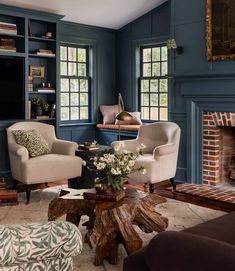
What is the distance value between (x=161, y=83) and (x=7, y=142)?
9.38ft

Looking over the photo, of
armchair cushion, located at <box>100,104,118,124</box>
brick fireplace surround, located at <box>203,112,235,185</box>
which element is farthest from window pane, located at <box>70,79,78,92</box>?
brick fireplace surround, located at <box>203,112,235,185</box>

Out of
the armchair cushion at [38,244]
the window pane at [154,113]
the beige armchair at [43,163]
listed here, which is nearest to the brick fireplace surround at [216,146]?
the window pane at [154,113]

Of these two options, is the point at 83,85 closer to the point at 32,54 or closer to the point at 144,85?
the point at 144,85

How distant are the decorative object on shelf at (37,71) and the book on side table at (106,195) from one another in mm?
3353

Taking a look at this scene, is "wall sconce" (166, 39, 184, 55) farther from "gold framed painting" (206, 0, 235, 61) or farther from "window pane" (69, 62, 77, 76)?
"window pane" (69, 62, 77, 76)

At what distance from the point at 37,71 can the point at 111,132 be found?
1.67m

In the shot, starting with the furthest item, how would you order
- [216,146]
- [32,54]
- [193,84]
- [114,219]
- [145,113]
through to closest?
[145,113] < [32,54] < [193,84] < [216,146] < [114,219]

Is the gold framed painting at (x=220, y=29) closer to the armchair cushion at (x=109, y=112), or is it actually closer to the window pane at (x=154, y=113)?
the window pane at (x=154, y=113)

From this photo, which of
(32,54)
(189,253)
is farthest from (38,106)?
(189,253)

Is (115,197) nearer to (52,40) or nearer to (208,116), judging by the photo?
(208,116)

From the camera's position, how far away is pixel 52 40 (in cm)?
614

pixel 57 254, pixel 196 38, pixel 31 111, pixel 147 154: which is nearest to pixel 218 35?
pixel 196 38

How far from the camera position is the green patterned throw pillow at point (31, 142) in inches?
201

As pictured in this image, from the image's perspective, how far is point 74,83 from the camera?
Result: 7180 mm
